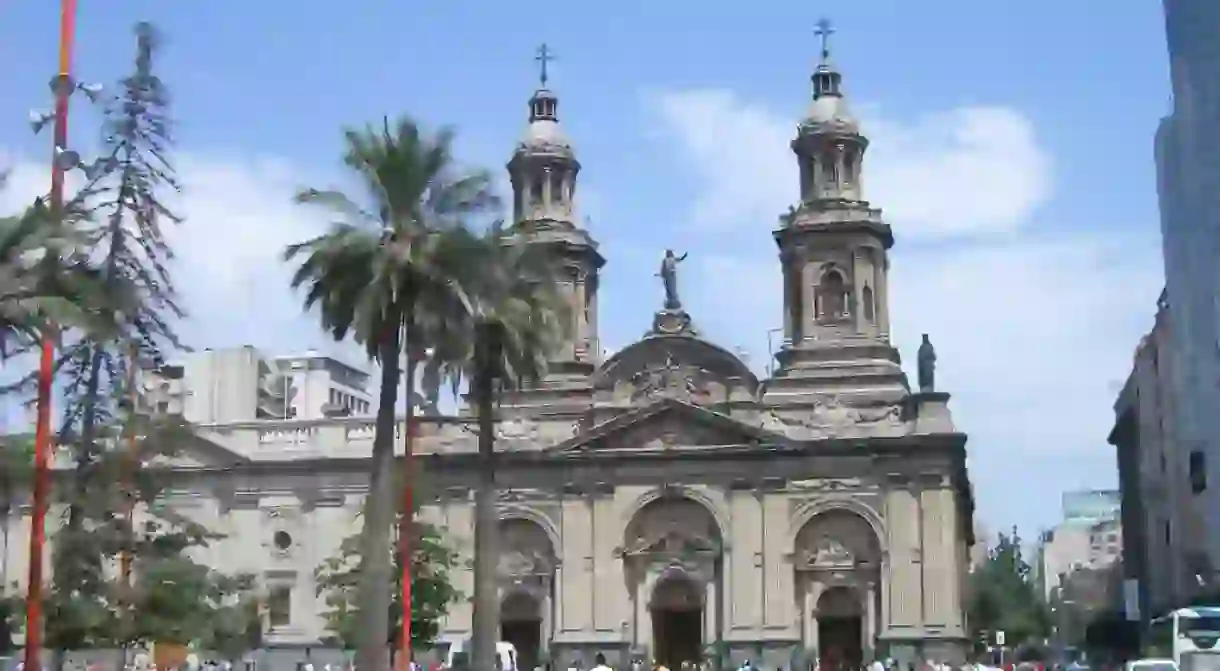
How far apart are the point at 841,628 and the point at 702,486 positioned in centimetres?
776

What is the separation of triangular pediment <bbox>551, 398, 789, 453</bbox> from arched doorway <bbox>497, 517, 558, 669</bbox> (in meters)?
4.52

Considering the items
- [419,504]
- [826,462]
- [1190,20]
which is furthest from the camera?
[826,462]

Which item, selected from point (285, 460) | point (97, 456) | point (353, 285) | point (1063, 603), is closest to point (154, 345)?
point (97, 456)

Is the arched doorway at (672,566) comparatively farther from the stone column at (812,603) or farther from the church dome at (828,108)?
the church dome at (828,108)

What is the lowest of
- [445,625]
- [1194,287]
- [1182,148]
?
[445,625]

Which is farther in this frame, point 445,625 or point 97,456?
point 445,625

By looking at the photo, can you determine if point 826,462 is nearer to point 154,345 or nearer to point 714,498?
point 714,498

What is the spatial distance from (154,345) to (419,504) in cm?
1608

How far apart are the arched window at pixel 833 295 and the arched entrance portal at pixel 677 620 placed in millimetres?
12190

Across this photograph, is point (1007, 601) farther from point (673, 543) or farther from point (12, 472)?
point (12, 472)

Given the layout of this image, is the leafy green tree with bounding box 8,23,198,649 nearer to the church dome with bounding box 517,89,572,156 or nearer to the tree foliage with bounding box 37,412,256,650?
the tree foliage with bounding box 37,412,256,650

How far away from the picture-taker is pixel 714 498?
7038 cm

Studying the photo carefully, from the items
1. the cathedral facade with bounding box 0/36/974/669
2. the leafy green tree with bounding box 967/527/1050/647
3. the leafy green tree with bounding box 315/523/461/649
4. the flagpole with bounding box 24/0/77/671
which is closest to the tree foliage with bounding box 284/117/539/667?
the flagpole with bounding box 24/0/77/671

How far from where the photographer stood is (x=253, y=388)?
84875mm
